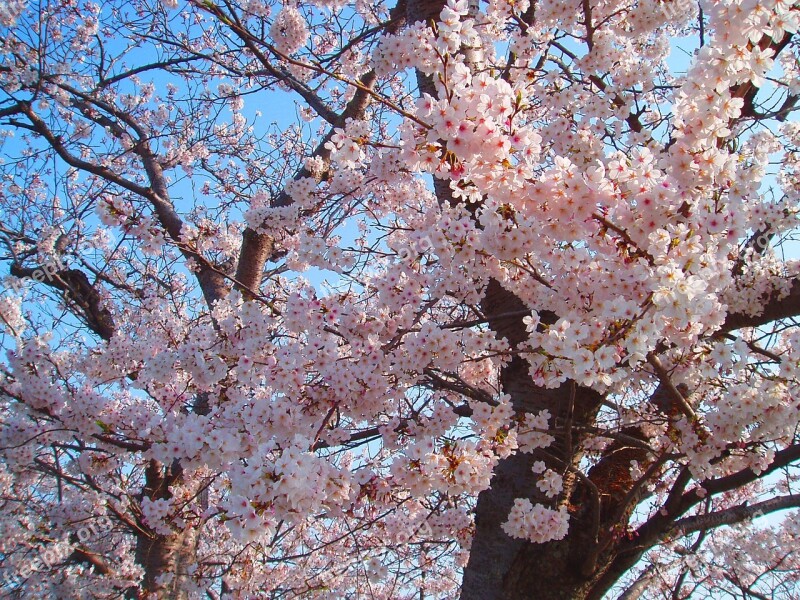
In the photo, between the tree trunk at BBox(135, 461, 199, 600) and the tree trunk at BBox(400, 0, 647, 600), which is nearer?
the tree trunk at BBox(400, 0, 647, 600)

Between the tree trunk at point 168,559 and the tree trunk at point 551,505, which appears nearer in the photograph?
the tree trunk at point 551,505

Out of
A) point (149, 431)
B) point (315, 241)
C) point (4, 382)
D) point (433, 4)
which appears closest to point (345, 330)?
point (315, 241)

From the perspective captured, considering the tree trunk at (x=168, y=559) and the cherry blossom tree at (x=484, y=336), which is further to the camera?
the tree trunk at (x=168, y=559)

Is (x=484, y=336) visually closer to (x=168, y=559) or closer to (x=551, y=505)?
(x=551, y=505)

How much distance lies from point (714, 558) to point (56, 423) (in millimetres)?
5571

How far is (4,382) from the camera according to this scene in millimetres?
4512

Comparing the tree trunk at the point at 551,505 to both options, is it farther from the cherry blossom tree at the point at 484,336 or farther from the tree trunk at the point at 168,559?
the tree trunk at the point at 168,559

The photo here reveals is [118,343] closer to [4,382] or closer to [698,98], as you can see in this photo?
[4,382]

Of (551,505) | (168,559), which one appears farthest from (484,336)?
(168,559)

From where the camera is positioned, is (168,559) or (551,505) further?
(168,559)

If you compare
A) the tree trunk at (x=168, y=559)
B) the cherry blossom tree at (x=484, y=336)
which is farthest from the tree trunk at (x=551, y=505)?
the tree trunk at (x=168, y=559)

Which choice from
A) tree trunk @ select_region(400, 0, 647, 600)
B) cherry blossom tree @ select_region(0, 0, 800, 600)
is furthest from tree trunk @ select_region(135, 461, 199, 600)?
tree trunk @ select_region(400, 0, 647, 600)

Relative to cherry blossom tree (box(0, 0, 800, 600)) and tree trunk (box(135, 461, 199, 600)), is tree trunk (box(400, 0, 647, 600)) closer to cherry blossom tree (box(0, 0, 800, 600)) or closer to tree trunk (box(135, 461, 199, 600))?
cherry blossom tree (box(0, 0, 800, 600))

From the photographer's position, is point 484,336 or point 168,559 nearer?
point 484,336
